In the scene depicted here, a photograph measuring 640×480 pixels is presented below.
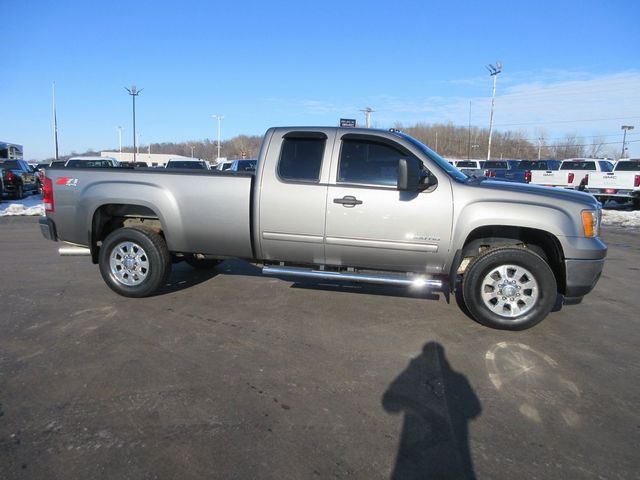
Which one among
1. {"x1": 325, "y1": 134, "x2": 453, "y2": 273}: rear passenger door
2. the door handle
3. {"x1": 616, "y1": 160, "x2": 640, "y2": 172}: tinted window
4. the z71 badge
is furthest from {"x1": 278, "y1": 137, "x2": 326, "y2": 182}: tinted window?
{"x1": 616, "y1": 160, "x2": 640, "y2": 172}: tinted window

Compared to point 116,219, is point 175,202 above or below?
above

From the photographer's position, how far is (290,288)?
244 inches

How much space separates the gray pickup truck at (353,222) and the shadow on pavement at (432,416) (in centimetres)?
120

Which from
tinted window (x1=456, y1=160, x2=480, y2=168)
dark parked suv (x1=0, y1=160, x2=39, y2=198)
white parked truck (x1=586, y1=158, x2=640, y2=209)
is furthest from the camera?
tinted window (x1=456, y1=160, x2=480, y2=168)

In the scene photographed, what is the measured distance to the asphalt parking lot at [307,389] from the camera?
8.59ft

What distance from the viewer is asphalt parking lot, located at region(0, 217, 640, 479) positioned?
2619 millimetres

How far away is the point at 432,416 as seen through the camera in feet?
10.1

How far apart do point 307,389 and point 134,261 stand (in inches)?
125

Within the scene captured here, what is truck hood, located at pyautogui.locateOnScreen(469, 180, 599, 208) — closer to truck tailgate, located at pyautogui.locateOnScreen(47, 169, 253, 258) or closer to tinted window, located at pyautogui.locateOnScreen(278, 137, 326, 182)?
tinted window, located at pyautogui.locateOnScreen(278, 137, 326, 182)

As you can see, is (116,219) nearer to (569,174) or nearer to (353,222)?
(353,222)

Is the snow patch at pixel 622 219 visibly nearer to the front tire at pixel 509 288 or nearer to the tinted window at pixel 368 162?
the front tire at pixel 509 288

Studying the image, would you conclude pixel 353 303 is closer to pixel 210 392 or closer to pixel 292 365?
pixel 292 365

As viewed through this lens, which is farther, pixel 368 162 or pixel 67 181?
pixel 67 181

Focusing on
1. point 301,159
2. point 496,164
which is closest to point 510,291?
point 301,159
